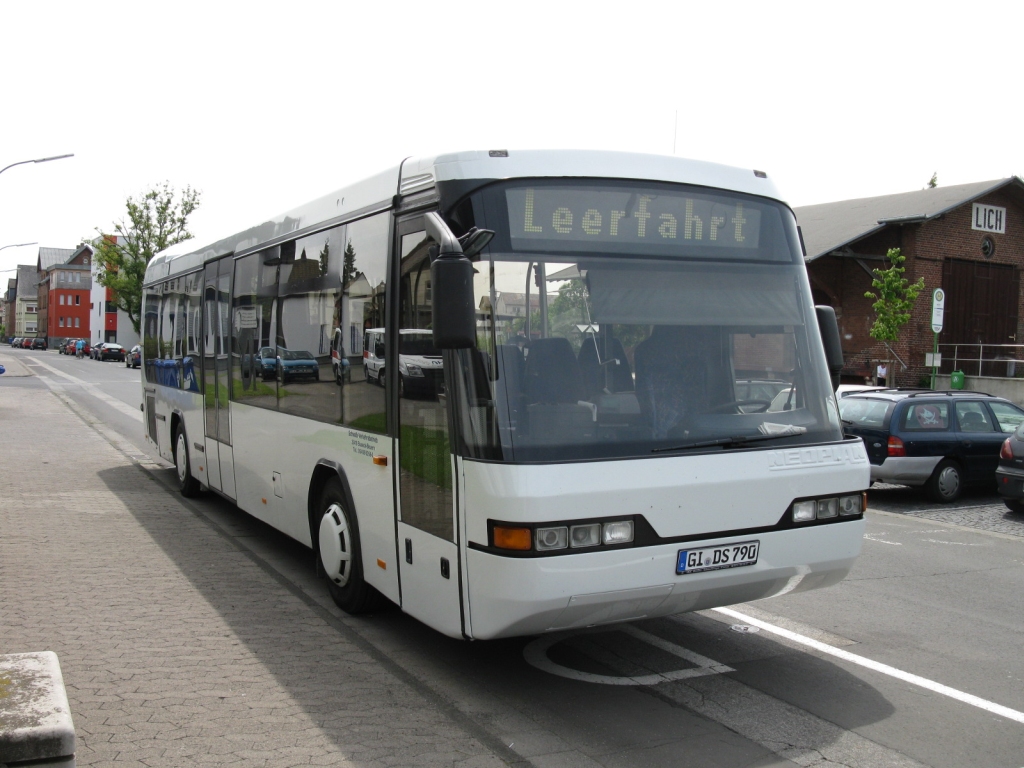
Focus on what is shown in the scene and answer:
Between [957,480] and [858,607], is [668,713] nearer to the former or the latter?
[858,607]

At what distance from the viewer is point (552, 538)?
182 inches

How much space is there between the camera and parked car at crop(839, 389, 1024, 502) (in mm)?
13047

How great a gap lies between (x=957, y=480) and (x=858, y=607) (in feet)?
23.0

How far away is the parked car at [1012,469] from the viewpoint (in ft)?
40.2

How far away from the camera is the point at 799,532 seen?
17.3 feet

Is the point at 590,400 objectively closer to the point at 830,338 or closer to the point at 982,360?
the point at 830,338

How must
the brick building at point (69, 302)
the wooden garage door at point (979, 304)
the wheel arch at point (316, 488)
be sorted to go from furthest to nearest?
the brick building at point (69, 302) → the wooden garage door at point (979, 304) → the wheel arch at point (316, 488)

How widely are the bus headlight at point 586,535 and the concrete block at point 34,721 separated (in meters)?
2.22

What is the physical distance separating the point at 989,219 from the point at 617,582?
3676 centimetres

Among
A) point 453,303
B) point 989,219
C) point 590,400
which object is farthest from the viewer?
point 989,219

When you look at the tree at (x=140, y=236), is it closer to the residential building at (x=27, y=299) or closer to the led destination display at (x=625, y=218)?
the led destination display at (x=625, y=218)

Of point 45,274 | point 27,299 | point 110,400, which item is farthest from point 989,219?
point 27,299

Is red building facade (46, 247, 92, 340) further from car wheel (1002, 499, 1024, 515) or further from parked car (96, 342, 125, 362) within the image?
car wheel (1002, 499, 1024, 515)

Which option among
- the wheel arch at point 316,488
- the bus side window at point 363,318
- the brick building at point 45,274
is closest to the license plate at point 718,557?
the bus side window at point 363,318
